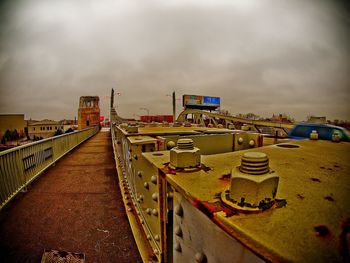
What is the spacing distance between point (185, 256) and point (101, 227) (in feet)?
6.70

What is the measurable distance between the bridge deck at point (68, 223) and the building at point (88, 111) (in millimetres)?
29121

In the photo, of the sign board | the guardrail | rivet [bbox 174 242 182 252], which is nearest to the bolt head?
rivet [bbox 174 242 182 252]

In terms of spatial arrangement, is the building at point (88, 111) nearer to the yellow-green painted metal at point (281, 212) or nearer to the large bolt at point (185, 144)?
the large bolt at point (185, 144)

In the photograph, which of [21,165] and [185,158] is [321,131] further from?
[21,165]

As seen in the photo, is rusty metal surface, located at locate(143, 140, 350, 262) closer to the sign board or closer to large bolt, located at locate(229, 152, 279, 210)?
large bolt, located at locate(229, 152, 279, 210)

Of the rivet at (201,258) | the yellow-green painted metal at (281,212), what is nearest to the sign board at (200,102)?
the yellow-green painted metal at (281,212)

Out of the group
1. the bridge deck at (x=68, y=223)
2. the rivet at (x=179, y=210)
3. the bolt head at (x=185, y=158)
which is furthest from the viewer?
the bridge deck at (x=68, y=223)

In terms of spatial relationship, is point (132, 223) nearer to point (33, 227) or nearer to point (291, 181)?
point (33, 227)

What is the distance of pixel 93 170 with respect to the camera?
5.41 metres

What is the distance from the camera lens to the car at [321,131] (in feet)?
10.5

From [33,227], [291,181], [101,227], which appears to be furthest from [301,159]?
[33,227]

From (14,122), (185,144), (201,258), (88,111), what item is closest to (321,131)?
(185,144)

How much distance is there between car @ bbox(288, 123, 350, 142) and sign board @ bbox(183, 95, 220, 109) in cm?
4460

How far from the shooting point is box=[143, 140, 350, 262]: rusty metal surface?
0.49 m
